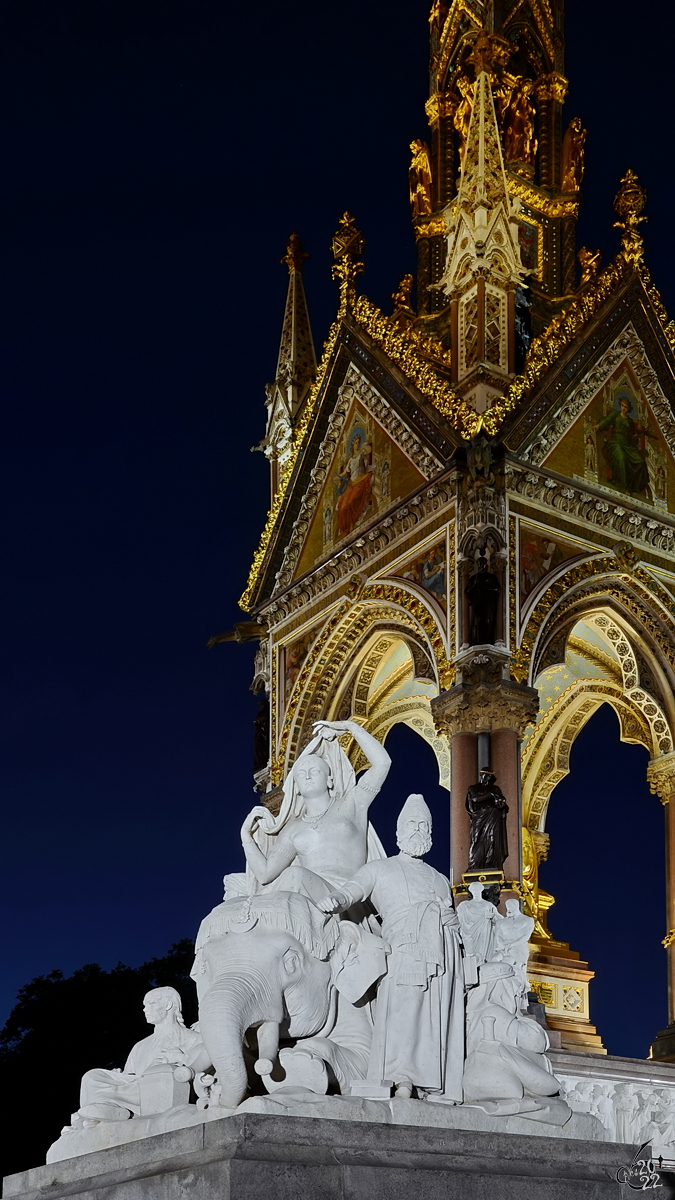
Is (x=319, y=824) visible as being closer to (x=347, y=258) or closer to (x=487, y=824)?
(x=487, y=824)

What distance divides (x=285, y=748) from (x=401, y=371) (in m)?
5.66

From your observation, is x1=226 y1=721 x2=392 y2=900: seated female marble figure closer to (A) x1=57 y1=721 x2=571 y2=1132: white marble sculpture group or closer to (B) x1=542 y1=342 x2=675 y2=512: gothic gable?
(A) x1=57 y1=721 x2=571 y2=1132: white marble sculpture group

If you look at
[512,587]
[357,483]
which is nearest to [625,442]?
[512,587]

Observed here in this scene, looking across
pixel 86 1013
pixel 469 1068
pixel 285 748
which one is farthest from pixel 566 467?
pixel 469 1068

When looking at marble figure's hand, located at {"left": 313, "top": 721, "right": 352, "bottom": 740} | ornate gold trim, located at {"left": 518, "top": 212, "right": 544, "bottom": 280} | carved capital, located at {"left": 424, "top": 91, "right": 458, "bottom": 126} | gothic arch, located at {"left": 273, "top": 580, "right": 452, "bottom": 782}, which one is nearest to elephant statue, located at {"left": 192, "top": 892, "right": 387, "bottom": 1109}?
marble figure's hand, located at {"left": 313, "top": 721, "right": 352, "bottom": 740}

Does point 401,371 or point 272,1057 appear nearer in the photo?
point 272,1057

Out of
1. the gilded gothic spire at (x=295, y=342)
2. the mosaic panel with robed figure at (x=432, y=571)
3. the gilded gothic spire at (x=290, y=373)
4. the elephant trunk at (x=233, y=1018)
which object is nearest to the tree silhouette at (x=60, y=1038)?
the mosaic panel with robed figure at (x=432, y=571)

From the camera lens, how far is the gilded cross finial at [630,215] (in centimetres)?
2544

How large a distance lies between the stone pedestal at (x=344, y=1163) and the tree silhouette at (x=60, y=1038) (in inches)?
718

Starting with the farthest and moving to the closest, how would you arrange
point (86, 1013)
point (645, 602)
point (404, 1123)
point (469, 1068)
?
point (86, 1013) → point (645, 602) → point (469, 1068) → point (404, 1123)

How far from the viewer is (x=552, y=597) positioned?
22.5 meters

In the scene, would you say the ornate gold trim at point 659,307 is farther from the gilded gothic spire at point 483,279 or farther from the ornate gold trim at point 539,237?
the ornate gold trim at point 539,237

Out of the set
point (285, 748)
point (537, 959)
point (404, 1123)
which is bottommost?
point (404, 1123)

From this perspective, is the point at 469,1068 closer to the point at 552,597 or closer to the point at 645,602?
the point at 552,597
